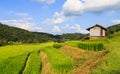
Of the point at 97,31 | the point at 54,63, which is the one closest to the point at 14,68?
the point at 54,63

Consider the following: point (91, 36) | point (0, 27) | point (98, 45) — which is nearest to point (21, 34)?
point (0, 27)

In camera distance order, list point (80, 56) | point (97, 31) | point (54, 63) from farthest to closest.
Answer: point (97, 31)
point (80, 56)
point (54, 63)

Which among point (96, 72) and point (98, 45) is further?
point (98, 45)

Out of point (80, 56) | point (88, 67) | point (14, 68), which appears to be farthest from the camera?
point (14, 68)

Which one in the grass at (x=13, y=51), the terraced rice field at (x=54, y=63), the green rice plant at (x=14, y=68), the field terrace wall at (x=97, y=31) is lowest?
the grass at (x=13, y=51)

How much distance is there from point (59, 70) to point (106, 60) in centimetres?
577

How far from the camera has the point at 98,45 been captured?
3562 centimetres

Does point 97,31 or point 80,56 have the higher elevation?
point 97,31

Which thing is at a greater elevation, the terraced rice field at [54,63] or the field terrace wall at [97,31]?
the field terrace wall at [97,31]

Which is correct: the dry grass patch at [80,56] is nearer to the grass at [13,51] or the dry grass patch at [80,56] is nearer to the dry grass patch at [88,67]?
the dry grass patch at [88,67]

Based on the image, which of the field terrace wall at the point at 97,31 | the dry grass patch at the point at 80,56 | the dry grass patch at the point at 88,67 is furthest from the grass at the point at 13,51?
the dry grass patch at the point at 88,67

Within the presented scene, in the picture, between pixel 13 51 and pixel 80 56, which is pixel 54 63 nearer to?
pixel 80 56

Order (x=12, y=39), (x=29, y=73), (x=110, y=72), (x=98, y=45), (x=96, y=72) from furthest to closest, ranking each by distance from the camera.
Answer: (x=12, y=39)
(x=98, y=45)
(x=29, y=73)
(x=96, y=72)
(x=110, y=72)

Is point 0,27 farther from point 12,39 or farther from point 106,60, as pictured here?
point 106,60
